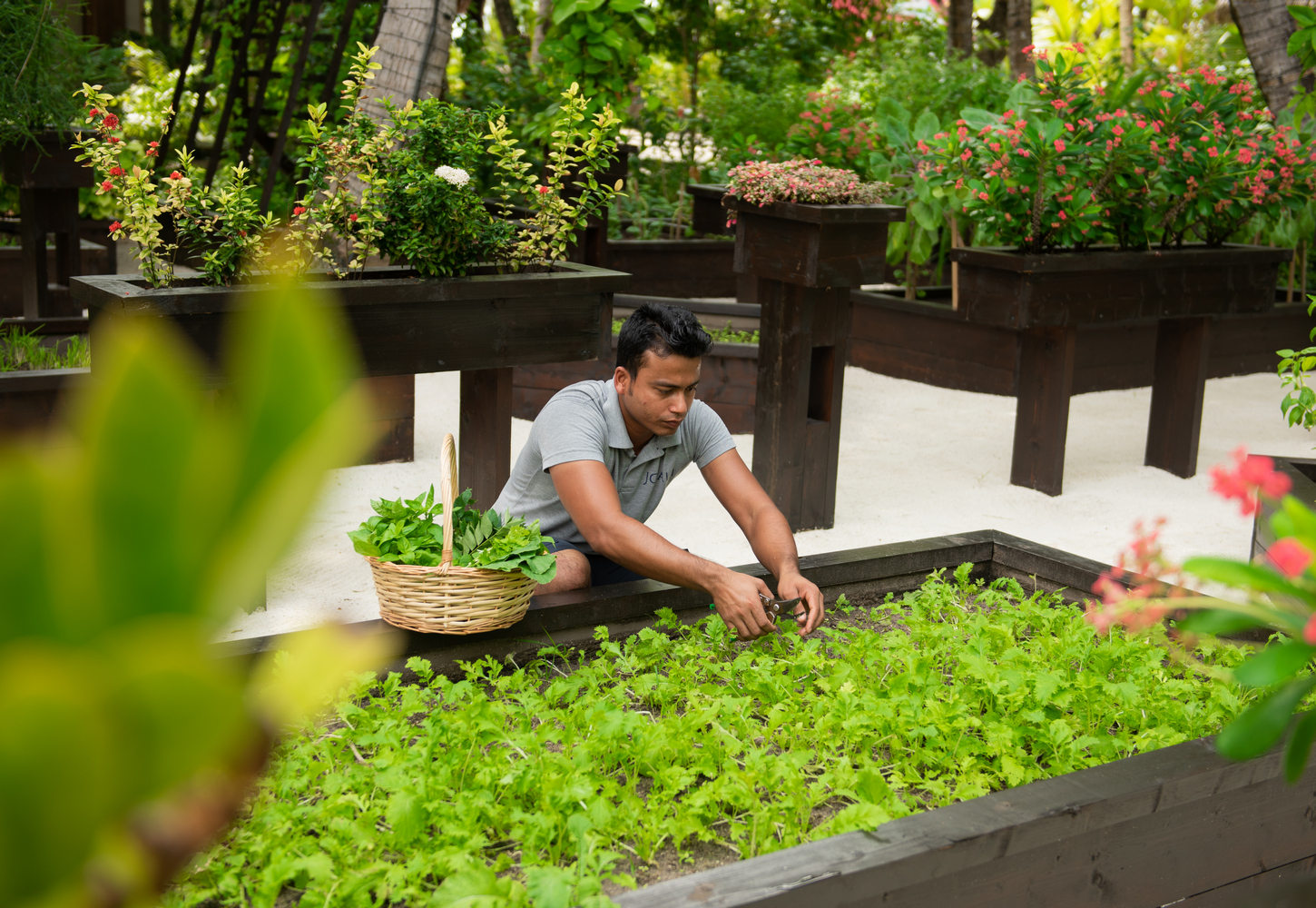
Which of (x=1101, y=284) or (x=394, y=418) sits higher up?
(x=1101, y=284)

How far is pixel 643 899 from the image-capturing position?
4.89 ft

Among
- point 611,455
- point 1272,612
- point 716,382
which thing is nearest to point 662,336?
point 611,455

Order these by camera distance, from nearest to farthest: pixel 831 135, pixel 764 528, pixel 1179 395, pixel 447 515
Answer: pixel 447 515 < pixel 764 528 < pixel 1179 395 < pixel 831 135

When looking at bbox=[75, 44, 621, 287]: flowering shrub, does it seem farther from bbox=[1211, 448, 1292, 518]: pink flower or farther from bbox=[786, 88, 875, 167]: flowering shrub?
bbox=[786, 88, 875, 167]: flowering shrub

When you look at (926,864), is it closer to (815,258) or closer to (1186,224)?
(815,258)

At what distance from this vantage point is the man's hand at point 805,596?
2645mm

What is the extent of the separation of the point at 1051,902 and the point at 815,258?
294cm

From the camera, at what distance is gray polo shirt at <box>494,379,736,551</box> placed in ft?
9.68

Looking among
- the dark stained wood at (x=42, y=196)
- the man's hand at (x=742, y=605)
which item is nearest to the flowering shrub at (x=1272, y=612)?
the man's hand at (x=742, y=605)

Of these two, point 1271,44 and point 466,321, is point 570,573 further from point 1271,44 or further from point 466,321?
point 1271,44

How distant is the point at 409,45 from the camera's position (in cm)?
512

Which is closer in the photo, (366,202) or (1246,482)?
(1246,482)

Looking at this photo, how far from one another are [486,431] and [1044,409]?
258 cm

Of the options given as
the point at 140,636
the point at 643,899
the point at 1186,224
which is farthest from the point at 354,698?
the point at 1186,224
